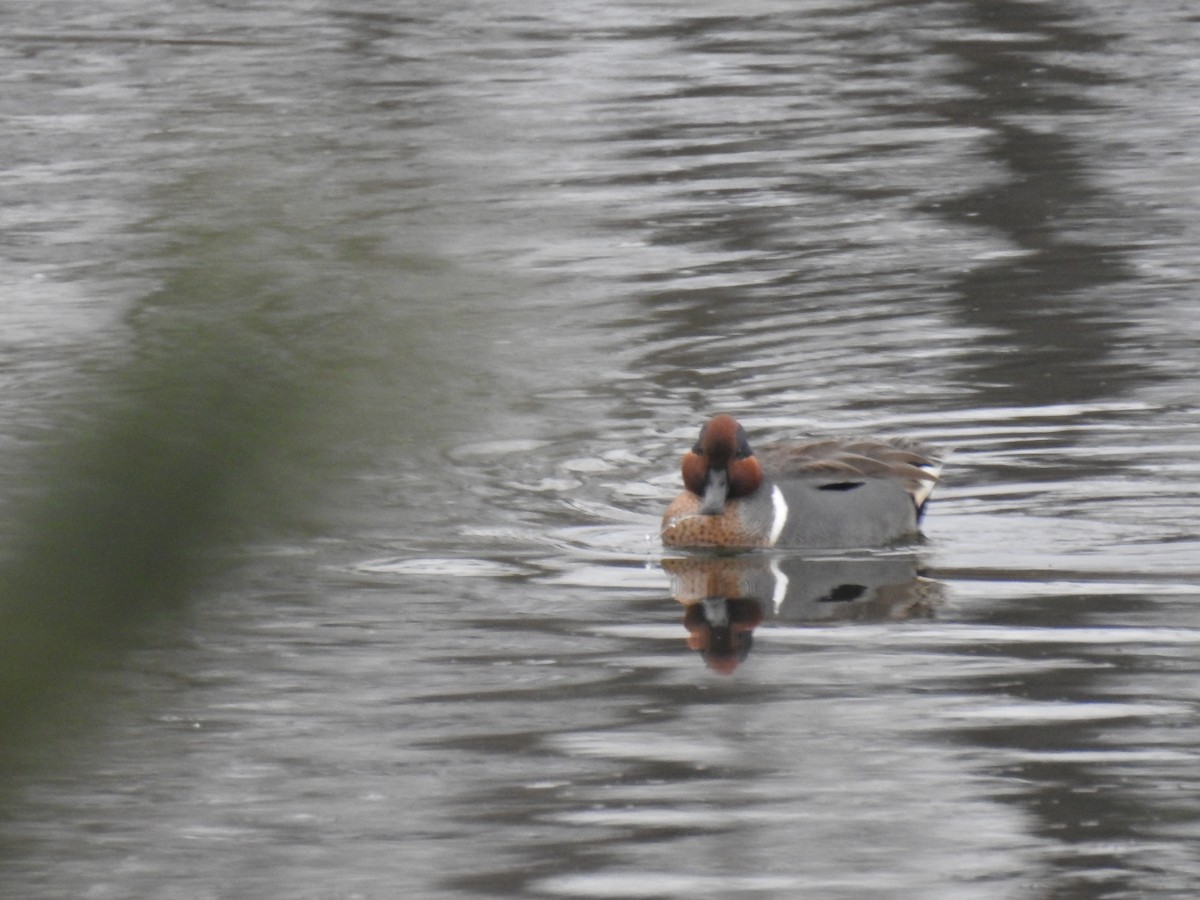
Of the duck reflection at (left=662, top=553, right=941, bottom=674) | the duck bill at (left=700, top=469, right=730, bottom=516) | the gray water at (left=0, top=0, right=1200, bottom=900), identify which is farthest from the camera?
the duck bill at (left=700, top=469, right=730, bottom=516)

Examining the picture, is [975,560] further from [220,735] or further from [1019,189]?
[1019,189]

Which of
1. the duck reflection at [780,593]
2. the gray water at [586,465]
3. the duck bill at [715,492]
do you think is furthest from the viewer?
the duck bill at [715,492]

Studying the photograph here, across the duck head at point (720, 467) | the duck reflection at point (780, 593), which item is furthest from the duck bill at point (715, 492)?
the duck reflection at point (780, 593)

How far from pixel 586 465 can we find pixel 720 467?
4.79ft

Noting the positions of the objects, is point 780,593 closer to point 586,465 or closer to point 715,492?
point 715,492

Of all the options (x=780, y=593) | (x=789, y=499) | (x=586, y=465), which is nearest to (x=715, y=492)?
(x=789, y=499)

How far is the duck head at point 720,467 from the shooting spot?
848cm

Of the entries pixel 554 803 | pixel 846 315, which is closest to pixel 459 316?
pixel 554 803

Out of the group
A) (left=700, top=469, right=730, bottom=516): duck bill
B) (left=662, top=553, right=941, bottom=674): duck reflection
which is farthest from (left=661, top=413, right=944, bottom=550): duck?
(left=662, top=553, right=941, bottom=674): duck reflection

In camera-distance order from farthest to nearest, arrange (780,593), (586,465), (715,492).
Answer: (586,465)
(715,492)
(780,593)

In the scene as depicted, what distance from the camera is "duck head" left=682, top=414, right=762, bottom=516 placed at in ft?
27.8

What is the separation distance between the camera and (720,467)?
27.9 ft

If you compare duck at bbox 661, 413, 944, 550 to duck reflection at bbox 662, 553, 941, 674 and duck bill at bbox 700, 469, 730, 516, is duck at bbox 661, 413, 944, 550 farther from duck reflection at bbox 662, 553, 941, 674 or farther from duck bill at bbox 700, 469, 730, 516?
duck reflection at bbox 662, 553, 941, 674

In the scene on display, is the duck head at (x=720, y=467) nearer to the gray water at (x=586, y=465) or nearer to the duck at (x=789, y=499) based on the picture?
the duck at (x=789, y=499)
